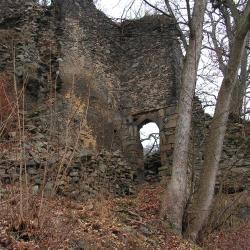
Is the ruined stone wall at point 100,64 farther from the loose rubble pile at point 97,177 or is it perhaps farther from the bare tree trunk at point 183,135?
the bare tree trunk at point 183,135

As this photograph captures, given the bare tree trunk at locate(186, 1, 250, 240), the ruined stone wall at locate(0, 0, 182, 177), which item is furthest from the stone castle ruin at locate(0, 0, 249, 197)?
the bare tree trunk at locate(186, 1, 250, 240)

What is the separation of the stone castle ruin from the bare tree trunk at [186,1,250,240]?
430 centimetres

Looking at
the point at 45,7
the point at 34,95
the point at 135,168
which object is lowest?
the point at 135,168

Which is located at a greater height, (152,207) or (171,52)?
(171,52)

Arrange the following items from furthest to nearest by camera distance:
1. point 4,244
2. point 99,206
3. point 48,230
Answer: point 99,206 < point 48,230 < point 4,244

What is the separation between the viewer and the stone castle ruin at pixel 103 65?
482 inches

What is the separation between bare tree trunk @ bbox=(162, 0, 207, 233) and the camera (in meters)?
7.40

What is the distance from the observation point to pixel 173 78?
44.1 feet

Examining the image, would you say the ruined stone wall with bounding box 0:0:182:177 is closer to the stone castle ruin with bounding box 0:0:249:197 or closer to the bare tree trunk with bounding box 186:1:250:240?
the stone castle ruin with bounding box 0:0:249:197

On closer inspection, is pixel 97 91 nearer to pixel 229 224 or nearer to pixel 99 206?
pixel 229 224

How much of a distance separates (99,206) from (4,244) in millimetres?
2303

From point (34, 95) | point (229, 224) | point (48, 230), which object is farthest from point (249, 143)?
point (48, 230)

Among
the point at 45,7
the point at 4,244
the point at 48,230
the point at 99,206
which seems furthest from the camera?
the point at 45,7

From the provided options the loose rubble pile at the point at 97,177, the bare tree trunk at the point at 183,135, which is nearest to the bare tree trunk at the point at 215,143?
the bare tree trunk at the point at 183,135
